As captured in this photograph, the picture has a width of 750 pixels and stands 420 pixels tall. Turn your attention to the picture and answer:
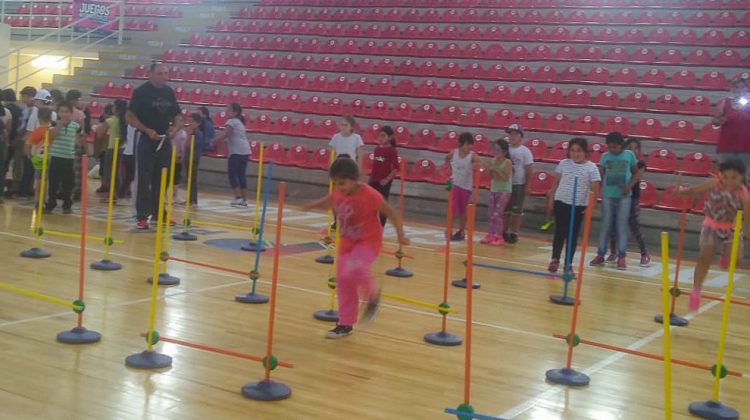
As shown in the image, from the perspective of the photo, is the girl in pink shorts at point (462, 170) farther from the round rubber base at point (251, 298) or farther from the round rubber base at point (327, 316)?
the round rubber base at point (327, 316)

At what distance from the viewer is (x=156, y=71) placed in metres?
9.42

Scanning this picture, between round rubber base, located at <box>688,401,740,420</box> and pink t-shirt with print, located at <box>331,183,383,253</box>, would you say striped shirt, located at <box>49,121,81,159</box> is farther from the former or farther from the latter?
round rubber base, located at <box>688,401,740,420</box>

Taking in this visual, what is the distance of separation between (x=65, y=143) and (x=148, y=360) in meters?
6.84

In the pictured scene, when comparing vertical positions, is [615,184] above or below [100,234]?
above

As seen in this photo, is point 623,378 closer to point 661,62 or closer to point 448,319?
point 448,319

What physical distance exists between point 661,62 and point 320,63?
7.76 meters

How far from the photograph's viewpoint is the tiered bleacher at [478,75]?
13.9m

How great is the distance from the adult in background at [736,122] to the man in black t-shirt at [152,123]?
6.69 meters

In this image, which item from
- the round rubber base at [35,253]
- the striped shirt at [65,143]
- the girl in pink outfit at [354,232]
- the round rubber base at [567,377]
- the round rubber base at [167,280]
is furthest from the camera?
the striped shirt at [65,143]

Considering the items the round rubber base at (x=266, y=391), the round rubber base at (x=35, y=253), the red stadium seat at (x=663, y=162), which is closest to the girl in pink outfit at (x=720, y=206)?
the round rubber base at (x=266, y=391)

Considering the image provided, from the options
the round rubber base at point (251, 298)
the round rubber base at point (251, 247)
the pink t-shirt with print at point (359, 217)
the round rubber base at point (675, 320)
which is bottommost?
the round rubber base at point (251, 298)

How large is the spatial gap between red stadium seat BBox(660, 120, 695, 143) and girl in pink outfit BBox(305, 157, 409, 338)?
30.3 ft

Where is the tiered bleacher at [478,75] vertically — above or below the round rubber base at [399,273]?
above

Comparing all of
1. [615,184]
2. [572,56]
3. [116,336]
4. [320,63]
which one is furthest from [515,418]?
[320,63]
